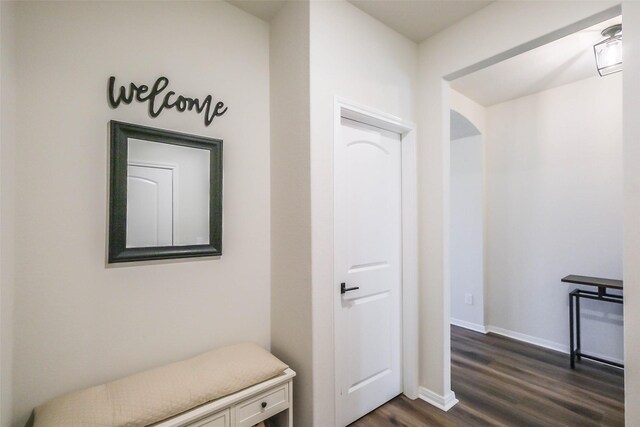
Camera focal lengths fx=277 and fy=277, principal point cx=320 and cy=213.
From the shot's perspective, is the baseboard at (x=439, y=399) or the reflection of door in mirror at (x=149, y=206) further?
the baseboard at (x=439, y=399)

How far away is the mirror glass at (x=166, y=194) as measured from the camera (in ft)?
A: 4.75

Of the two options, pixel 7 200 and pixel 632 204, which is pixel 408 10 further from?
pixel 7 200

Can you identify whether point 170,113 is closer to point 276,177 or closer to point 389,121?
point 276,177

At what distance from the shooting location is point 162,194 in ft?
4.99

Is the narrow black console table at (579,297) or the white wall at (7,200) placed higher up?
the white wall at (7,200)

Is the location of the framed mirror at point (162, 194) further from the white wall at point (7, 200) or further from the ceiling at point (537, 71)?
the ceiling at point (537, 71)

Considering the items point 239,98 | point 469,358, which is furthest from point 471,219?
point 239,98

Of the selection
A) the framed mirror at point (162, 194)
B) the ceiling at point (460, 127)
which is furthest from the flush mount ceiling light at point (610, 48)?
the framed mirror at point (162, 194)

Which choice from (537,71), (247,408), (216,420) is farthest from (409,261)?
(537,71)

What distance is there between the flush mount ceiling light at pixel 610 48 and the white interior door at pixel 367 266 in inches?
58.7

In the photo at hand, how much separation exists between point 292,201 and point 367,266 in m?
0.72

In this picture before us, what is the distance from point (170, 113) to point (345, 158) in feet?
3.52

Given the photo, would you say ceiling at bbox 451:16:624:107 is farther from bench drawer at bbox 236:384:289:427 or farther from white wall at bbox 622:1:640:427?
bench drawer at bbox 236:384:289:427

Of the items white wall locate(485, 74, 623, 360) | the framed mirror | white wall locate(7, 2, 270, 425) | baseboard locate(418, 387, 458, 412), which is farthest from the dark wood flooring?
the framed mirror
